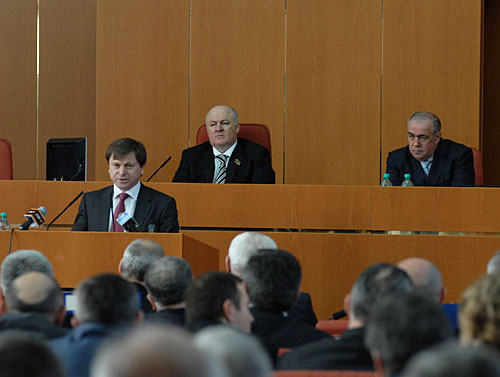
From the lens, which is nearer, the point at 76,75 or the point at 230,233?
the point at 230,233

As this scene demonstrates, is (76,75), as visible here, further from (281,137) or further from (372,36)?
(372,36)

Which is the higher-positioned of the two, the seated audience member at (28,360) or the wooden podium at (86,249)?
the seated audience member at (28,360)

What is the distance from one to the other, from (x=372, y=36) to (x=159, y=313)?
5.22 m

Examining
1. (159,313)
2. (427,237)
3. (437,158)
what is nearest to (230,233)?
(427,237)

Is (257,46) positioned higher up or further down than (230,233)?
higher up

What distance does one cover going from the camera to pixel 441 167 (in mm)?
6281

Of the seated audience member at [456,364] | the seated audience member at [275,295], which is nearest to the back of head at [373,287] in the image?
the seated audience member at [275,295]

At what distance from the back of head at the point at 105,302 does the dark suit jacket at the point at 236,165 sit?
3.75 metres

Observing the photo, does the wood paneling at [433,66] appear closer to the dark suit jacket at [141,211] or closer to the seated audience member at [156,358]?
the dark suit jacket at [141,211]

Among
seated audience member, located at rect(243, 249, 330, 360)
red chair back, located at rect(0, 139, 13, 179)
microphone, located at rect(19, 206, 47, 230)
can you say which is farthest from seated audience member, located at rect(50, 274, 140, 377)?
red chair back, located at rect(0, 139, 13, 179)

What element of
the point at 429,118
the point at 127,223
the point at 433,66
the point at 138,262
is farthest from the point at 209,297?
the point at 433,66

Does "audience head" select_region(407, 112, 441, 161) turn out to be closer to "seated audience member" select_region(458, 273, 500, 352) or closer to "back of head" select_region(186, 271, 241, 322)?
"back of head" select_region(186, 271, 241, 322)

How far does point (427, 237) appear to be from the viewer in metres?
5.45

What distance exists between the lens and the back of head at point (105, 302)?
2523 mm
